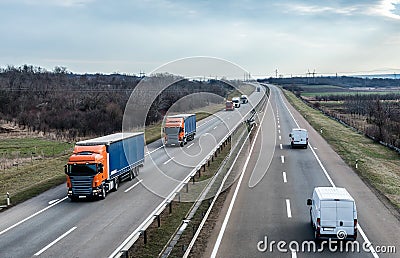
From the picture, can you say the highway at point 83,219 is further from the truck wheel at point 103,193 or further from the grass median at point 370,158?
the grass median at point 370,158

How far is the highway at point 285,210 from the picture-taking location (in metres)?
17.8

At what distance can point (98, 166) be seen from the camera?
26000 mm

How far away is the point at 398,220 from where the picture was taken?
71.7ft

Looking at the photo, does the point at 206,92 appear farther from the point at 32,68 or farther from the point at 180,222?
the point at 32,68

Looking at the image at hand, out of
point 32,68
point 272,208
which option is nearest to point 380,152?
point 272,208

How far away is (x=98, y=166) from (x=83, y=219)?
13.7 feet

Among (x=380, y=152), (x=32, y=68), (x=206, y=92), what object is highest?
(x=32, y=68)

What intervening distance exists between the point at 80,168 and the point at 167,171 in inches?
375

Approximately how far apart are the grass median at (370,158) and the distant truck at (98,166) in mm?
16045

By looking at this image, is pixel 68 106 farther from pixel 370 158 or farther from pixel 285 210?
pixel 285 210

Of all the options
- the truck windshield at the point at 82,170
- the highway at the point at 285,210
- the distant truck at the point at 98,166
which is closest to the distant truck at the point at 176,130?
the highway at the point at 285,210

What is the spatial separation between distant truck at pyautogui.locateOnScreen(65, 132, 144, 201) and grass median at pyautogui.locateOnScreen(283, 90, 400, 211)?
52.6 ft

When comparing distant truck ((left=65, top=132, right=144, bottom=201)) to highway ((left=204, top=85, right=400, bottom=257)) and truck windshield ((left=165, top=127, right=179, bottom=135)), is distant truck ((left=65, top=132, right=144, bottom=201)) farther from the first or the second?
truck windshield ((left=165, top=127, right=179, bottom=135))

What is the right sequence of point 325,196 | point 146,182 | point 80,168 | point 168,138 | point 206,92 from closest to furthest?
1. point 325,196
2. point 80,168
3. point 146,182
4. point 168,138
5. point 206,92
